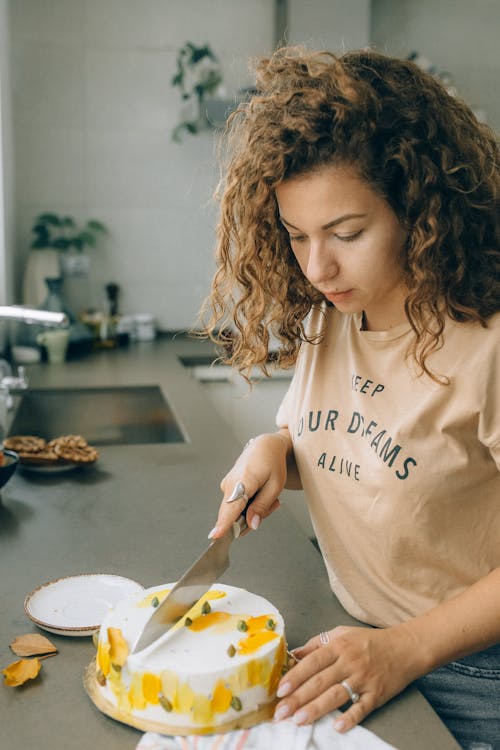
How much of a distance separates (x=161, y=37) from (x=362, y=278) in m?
2.55

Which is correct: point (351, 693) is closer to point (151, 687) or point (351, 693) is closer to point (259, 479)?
point (151, 687)

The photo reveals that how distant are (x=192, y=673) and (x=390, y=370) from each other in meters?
0.51

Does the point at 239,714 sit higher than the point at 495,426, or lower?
lower

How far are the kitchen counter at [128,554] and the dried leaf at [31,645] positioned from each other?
11mm

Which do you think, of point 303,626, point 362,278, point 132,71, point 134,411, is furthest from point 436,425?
point 132,71

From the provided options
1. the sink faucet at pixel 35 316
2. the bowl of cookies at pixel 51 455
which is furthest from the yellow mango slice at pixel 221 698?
the bowl of cookies at pixel 51 455

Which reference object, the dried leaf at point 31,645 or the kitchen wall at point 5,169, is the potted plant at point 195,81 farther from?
the dried leaf at point 31,645

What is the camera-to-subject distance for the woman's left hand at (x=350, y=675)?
0.88m

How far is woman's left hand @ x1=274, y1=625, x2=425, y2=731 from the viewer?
88cm

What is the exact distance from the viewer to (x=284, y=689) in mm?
894

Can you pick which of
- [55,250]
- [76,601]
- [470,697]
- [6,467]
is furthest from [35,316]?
[55,250]

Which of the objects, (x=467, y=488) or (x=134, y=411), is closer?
(x=467, y=488)

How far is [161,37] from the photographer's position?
10.6 feet

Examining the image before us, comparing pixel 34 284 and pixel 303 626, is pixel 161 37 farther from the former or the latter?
pixel 303 626
